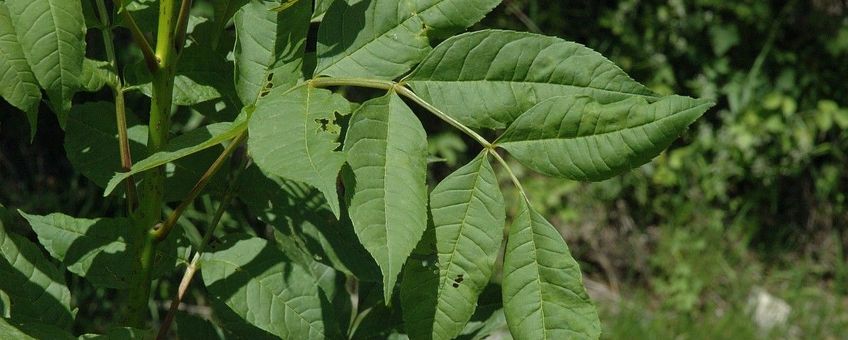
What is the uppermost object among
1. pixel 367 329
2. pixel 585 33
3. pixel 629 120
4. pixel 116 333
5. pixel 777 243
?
pixel 629 120

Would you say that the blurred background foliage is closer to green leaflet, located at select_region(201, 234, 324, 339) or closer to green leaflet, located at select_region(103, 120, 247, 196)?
green leaflet, located at select_region(201, 234, 324, 339)

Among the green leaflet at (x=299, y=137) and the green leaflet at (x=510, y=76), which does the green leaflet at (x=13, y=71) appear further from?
the green leaflet at (x=510, y=76)

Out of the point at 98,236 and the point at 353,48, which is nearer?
the point at 353,48

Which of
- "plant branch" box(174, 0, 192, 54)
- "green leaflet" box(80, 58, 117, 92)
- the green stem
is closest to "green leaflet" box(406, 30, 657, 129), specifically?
the green stem

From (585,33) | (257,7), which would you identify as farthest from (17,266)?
(585,33)

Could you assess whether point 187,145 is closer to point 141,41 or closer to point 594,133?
point 141,41

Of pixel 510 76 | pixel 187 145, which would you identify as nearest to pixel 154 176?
pixel 187 145

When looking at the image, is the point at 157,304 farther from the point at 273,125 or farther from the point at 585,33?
the point at 273,125
